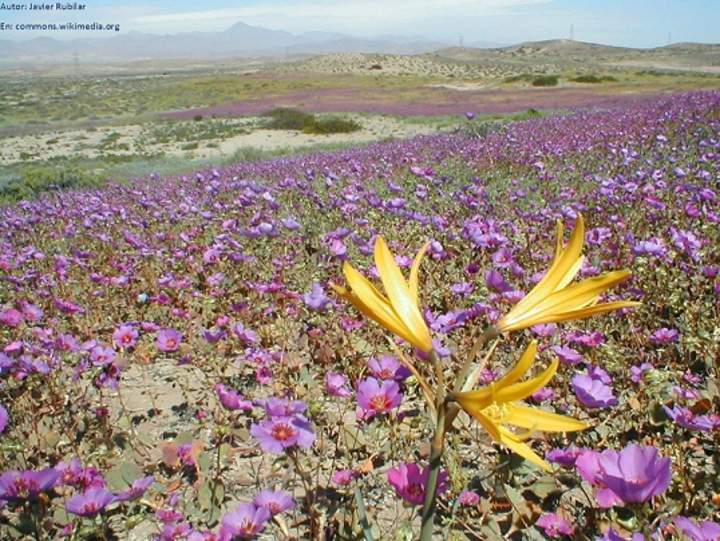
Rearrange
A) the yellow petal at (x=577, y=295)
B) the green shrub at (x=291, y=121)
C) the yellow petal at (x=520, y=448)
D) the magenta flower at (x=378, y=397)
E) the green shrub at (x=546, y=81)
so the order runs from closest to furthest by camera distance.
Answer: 1. the yellow petal at (x=520, y=448)
2. the yellow petal at (x=577, y=295)
3. the magenta flower at (x=378, y=397)
4. the green shrub at (x=291, y=121)
5. the green shrub at (x=546, y=81)

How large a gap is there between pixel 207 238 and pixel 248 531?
15.7 ft

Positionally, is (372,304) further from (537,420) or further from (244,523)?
(244,523)

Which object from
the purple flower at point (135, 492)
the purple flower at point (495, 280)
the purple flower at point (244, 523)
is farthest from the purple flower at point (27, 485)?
the purple flower at point (495, 280)

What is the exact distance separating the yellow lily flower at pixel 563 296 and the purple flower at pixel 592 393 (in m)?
0.88

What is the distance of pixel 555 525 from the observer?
1.73m

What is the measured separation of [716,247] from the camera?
389cm

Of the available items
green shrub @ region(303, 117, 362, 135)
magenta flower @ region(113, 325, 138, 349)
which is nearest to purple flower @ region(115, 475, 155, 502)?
magenta flower @ region(113, 325, 138, 349)

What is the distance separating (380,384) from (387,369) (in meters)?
0.06

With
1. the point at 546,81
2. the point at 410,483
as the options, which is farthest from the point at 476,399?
the point at 546,81

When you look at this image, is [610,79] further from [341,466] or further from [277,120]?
[341,466]

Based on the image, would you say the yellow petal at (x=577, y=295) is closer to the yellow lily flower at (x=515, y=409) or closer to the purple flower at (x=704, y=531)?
the yellow lily flower at (x=515, y=409)

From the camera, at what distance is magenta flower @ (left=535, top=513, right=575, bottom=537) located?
5.62 ft

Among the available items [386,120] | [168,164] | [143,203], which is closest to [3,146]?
[168,164]

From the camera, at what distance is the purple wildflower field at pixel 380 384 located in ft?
4.35
